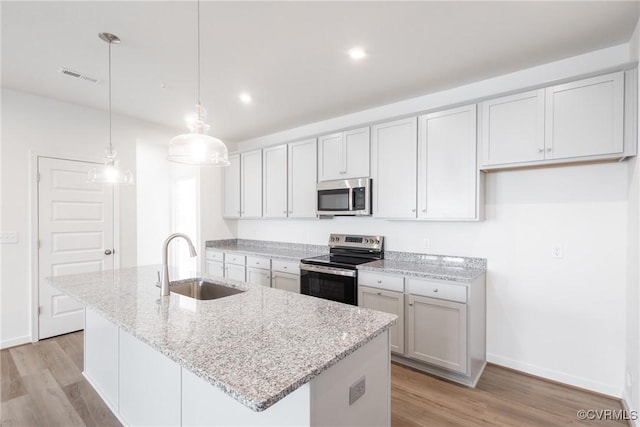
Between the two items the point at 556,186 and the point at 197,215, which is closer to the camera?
the point at 556,186

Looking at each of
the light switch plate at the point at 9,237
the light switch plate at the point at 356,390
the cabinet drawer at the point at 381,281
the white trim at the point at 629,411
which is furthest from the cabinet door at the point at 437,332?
the light switch plate at the point at 9,237

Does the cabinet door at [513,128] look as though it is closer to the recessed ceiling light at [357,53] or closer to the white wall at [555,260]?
the white wall at [555,260]

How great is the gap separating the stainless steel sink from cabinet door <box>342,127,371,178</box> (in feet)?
6.18

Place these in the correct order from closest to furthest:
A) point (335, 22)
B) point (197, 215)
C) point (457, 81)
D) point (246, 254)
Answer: point (335, 22) → point (457, 81) → point (246, 254) → point (197, 215)

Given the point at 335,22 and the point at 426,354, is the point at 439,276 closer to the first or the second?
the point at 426,354

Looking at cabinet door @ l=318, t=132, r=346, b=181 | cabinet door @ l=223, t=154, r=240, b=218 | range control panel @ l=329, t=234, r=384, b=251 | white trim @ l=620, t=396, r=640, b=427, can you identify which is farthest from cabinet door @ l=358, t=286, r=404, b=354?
cabinet door @ l=223, t=154, r=240, b=218

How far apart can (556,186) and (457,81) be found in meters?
1.27

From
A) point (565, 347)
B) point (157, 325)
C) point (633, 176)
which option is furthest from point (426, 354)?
point (157, 325)

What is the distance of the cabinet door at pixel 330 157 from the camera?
3602mm

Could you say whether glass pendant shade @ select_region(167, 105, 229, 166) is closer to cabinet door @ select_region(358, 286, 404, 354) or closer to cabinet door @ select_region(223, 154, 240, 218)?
cabinet door @ select_region(358, 286, 404, 354)

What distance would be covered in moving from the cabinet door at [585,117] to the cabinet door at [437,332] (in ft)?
4.71

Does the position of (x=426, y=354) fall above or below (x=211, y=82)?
below

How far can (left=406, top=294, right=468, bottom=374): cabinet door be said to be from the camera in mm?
2525

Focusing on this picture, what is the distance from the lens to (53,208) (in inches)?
138
